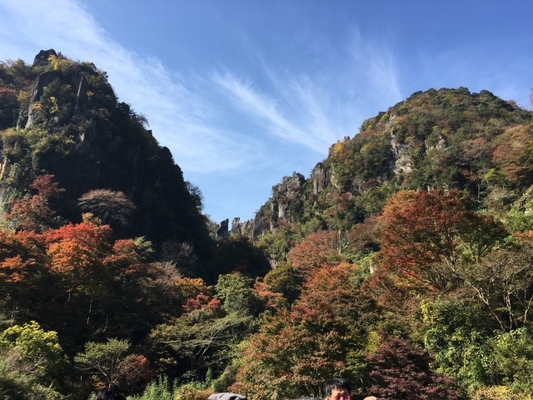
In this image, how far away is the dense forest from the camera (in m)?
10.4

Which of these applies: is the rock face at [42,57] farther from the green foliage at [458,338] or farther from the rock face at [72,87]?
the green foliage at [458,338]

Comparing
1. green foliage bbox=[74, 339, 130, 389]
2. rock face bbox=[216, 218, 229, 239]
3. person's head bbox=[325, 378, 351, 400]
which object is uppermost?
rock face bbox=[216, 218, 229, 239]

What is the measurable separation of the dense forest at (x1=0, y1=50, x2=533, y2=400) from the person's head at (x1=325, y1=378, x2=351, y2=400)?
6.17 metres

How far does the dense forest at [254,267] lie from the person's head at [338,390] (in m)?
6.17

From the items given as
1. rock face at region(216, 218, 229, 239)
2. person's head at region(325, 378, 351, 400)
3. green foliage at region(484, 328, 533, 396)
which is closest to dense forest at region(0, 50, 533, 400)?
green foliage at region(484, 328, 533, 396)

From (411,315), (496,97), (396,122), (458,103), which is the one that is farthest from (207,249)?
(496,97)

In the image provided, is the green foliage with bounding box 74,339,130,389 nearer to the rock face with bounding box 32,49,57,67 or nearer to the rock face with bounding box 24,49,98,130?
the rock face with bounding box 24,49,98,130

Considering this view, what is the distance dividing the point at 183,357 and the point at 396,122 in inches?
1529

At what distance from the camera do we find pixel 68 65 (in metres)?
35.9

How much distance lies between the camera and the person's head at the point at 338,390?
9.72ft

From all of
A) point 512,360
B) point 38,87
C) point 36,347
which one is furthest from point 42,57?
point 512,360

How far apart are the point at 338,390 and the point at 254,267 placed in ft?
106

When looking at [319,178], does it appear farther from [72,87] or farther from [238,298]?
[238,298]

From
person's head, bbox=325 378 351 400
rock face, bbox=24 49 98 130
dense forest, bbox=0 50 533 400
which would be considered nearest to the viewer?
person's head, bbox=325 378 351 400
